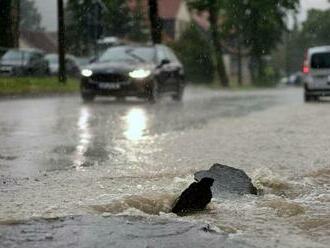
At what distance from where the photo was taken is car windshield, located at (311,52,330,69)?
22516mm

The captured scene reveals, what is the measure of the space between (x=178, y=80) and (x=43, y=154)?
13514 mm

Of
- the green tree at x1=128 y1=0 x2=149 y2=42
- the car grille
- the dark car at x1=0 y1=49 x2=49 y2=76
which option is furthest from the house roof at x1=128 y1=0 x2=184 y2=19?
the car grille

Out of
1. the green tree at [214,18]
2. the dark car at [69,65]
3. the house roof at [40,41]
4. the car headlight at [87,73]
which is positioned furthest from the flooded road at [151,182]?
the house roof at [40,41]

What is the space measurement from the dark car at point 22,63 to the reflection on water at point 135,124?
13407mm

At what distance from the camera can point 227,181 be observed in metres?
6.11

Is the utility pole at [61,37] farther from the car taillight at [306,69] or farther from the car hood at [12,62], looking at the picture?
the car taillight at [306,69]

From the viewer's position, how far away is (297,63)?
382ft

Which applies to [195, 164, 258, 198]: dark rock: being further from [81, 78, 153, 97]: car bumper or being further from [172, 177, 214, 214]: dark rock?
[81, 78, 153, 97]: car bumper

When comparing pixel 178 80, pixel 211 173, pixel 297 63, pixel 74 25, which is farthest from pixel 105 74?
pixel 297 63

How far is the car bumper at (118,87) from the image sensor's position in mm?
18594

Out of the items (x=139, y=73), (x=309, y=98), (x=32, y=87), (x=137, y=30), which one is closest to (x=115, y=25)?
(x=137, y=30)

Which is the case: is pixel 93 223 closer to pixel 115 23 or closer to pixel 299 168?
pixel 299 168

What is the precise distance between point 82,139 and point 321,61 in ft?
46.1

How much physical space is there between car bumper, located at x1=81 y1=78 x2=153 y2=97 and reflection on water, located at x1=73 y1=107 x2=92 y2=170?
3.55 metres
